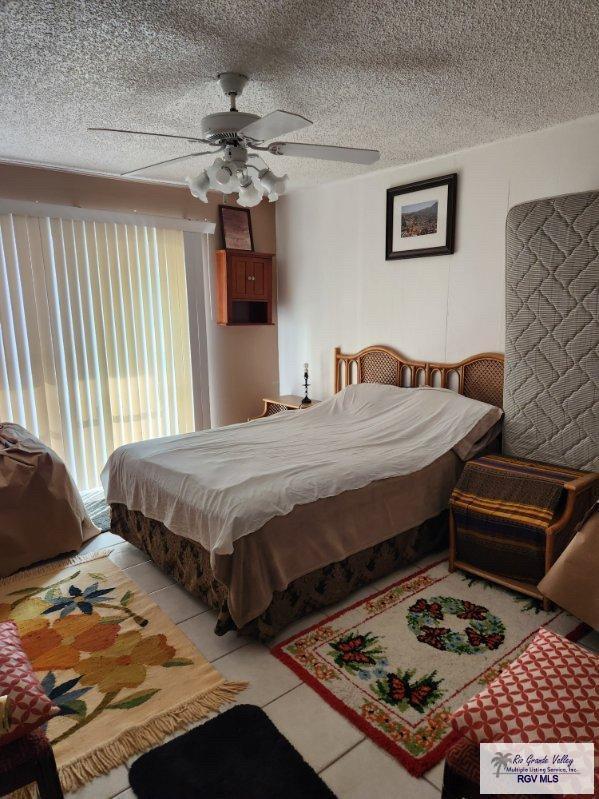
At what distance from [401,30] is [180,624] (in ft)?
8.83

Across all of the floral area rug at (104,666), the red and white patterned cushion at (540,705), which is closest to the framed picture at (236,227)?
the floral area rug at (104,666)

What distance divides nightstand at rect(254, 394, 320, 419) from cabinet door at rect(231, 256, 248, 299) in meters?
1.03

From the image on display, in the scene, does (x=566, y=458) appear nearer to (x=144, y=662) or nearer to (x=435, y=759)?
(x=435, y=759)

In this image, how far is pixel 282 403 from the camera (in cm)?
473

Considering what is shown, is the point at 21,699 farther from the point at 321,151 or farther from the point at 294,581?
the point at 321,151

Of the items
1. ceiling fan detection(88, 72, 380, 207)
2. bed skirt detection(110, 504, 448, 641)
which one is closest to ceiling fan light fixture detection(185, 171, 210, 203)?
ceiling fan detection(88, 72, 380, 207)

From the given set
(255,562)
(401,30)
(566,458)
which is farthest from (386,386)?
(401,30)

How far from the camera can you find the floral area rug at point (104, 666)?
1781mm

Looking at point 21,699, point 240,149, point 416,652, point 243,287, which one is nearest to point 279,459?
point 416,652

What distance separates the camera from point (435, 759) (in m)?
1.68

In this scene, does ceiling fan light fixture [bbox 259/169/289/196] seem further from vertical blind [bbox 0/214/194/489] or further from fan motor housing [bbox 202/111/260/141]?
vertical blind [bbox 0/214/194/489]

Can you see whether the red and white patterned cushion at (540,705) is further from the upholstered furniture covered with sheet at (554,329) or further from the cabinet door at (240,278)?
the cabinet door at (240,278)

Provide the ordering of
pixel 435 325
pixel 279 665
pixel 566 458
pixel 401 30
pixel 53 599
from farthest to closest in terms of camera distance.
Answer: pixel 435 325, pixel 566 458, pixel 53 599, pixel 279 665, pixel 401 30

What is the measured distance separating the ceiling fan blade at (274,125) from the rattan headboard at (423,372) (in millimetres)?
2100
